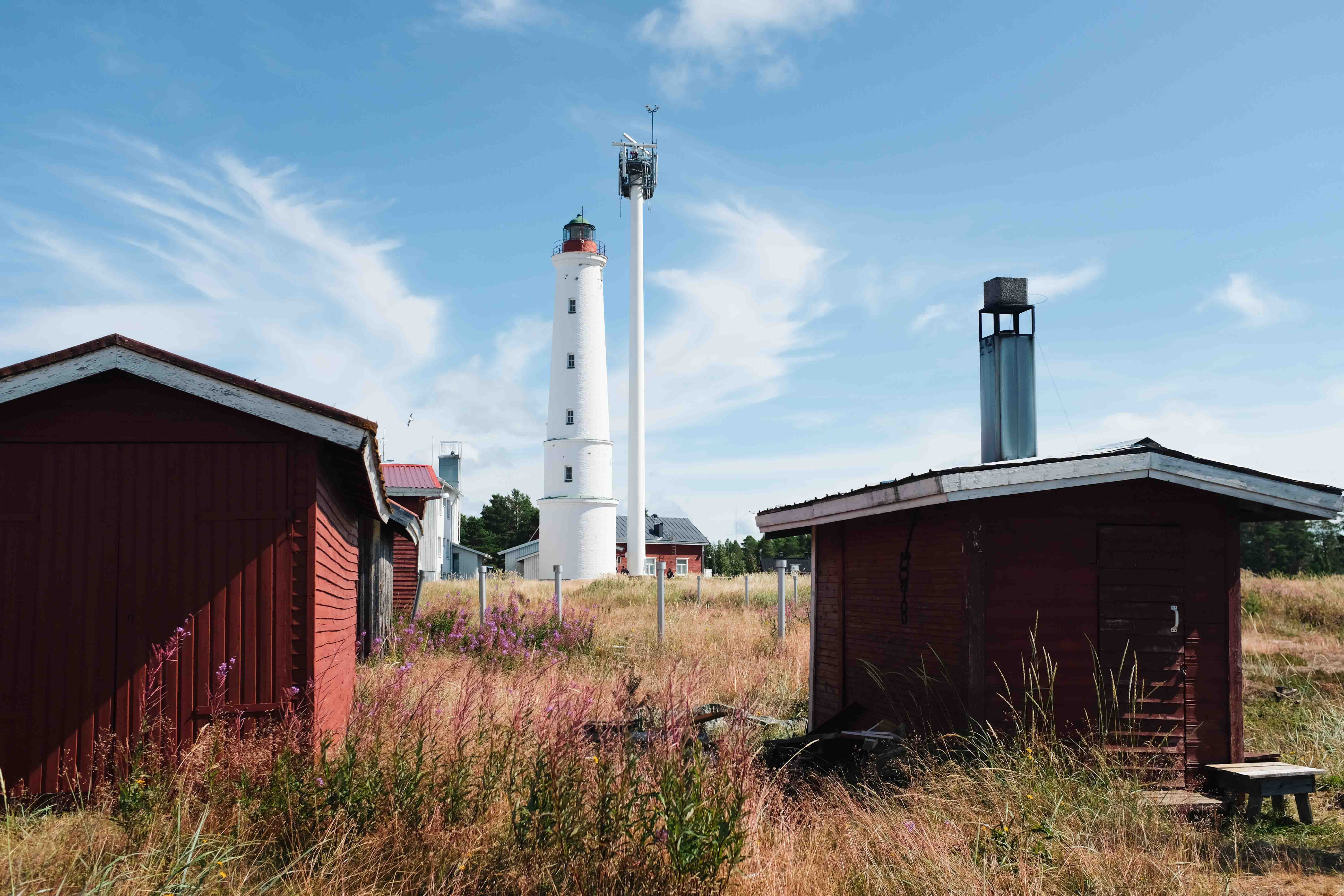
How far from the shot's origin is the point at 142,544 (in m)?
6.72

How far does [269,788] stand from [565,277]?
35601mm

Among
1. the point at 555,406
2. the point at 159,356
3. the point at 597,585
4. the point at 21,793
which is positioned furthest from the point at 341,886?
the point at 555,406

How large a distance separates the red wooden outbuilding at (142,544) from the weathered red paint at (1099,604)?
452 centimetres

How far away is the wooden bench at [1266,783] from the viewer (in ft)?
23.0

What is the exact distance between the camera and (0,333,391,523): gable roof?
21.2 ft

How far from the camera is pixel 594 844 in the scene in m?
5.01

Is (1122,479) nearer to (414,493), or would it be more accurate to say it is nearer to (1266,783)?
(1266,783)

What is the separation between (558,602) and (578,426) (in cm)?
2227

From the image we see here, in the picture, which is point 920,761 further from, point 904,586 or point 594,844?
point 594,844

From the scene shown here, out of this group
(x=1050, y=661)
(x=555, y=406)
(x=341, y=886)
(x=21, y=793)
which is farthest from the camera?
(x=555, y=406)

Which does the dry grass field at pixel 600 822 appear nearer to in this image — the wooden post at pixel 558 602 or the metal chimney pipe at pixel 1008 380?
the metal chimney pipe at pixel 1008 380

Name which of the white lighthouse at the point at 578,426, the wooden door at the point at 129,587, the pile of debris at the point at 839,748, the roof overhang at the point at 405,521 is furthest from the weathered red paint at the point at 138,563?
the white lighthouse at the point at 578,426

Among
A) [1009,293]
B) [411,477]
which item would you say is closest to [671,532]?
[411,477]

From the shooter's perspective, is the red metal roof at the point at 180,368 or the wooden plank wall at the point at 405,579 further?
the wooden plank wall at the point at 405,579
